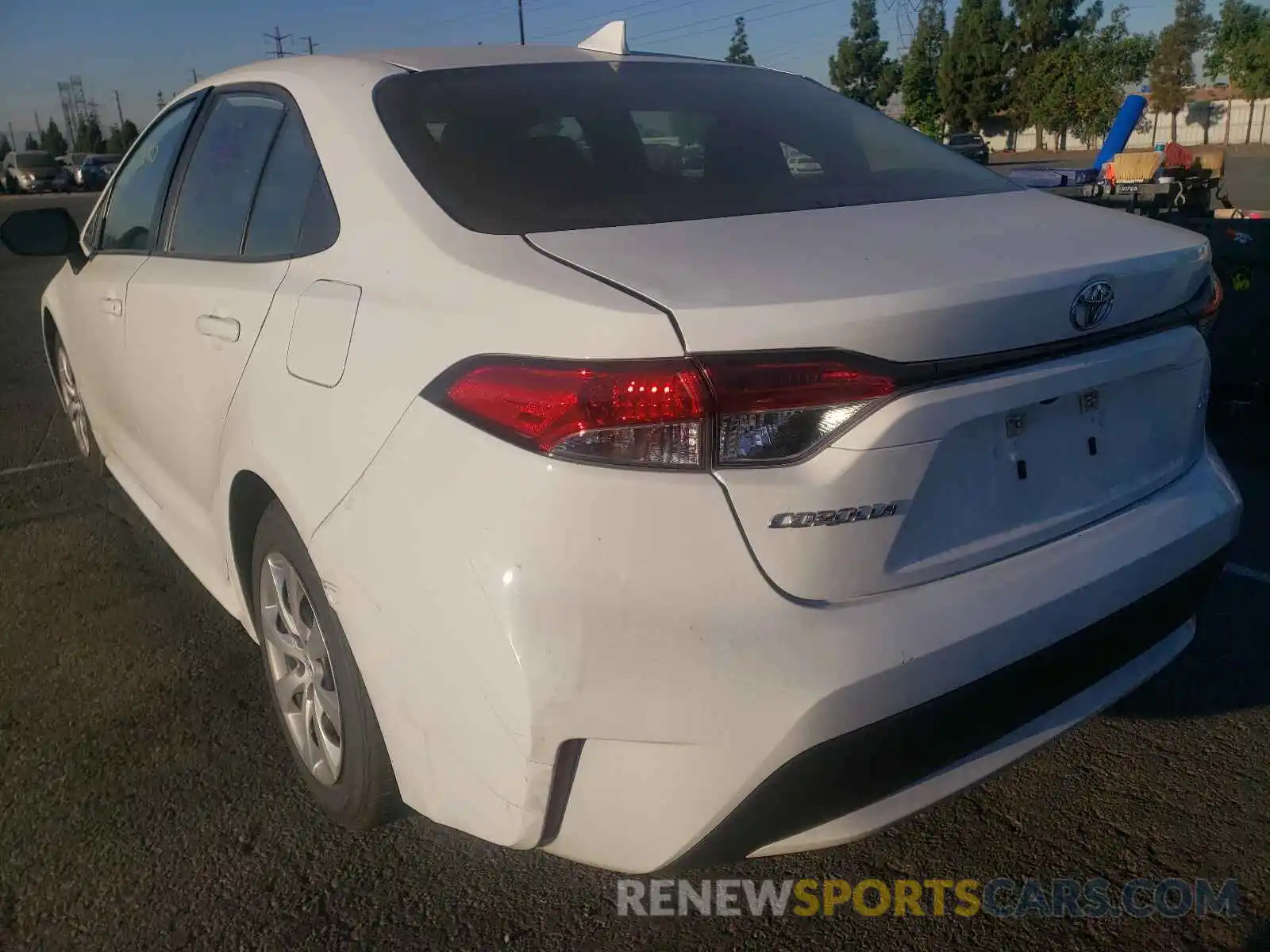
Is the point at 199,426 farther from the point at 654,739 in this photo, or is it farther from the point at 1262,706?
the point at 1262,706

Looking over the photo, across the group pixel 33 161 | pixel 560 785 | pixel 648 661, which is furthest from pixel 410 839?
pixel 33 161

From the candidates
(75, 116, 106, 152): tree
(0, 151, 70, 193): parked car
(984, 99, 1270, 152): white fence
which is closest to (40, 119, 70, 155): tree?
(75, 116, 106, 152): tree

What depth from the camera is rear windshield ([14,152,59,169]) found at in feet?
138

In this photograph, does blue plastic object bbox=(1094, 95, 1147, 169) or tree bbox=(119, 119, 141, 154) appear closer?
blue plastic object bbox=(1094, 95, 1147, 169)

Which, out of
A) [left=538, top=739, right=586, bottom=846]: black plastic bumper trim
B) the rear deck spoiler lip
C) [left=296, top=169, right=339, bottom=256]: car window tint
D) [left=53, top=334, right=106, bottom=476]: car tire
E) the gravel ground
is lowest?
the gravel ground

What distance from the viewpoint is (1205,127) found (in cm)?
6425

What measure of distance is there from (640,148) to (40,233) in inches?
91.1

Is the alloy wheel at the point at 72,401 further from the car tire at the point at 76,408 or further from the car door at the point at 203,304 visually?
the car door at the point at 203,304

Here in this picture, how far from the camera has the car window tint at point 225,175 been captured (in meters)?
2.66

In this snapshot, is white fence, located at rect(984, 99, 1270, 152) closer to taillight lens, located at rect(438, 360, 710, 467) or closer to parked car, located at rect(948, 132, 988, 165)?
parked car, located at rect(948, 132, 988, 165)

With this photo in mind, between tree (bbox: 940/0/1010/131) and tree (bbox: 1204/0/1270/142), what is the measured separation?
1393 cm

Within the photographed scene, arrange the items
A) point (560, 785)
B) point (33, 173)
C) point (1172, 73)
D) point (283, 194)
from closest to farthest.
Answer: point (560, 785), point (283, 194), point (33, 173), point (1172, 73)

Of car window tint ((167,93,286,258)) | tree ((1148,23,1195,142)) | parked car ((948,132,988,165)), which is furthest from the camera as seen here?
tree ((1148,23,1195,142))

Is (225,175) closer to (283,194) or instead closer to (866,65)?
(283,194)
